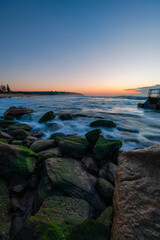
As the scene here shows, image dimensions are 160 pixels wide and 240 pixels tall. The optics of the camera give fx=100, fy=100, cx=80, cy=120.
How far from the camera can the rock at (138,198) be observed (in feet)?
3.56

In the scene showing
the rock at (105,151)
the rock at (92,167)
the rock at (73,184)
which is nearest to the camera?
the rock at (73,184)

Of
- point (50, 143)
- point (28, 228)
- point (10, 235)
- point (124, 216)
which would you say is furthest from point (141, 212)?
point (50, 143)

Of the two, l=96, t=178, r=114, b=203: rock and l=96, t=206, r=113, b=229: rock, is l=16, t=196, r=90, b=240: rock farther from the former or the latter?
l=96, t=178, r=114, b=203: rock

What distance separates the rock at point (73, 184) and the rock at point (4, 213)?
1.93ft

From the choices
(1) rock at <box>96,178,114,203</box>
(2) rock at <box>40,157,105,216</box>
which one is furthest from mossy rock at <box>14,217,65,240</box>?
(1) rock at <box>96,178,114,203</box>

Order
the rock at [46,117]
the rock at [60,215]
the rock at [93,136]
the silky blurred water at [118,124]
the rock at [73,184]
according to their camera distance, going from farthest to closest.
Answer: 1. the rock at [46,117]
2. the silky blurred water at [118,124]
3. the rock at [93,136]
4. the rock at [73,184]
5. the rock at [60,215]

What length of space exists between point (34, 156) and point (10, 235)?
61.8 inches

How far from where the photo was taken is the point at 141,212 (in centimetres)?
121

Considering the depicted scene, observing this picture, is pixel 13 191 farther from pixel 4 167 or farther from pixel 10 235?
pixel 10 235

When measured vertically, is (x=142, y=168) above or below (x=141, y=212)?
above

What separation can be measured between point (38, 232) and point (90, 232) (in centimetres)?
60

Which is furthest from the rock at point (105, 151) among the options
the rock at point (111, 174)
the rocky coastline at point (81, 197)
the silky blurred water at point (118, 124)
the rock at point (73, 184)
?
the silky blurred water at point (118, 124)

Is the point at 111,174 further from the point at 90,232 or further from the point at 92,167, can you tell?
the point at 90,232

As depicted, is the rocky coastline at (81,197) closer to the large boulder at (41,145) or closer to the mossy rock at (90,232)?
the mossy rock at (90,232)
